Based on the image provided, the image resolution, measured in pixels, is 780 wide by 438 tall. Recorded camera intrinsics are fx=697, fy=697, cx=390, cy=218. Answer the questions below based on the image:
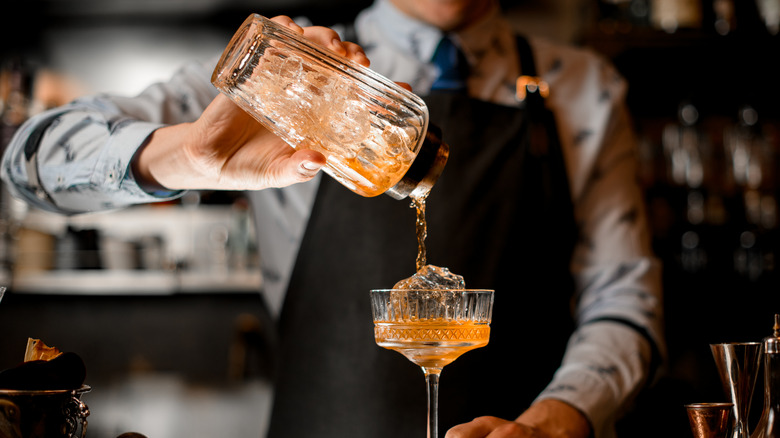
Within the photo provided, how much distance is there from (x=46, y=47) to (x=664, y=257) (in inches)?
100.0

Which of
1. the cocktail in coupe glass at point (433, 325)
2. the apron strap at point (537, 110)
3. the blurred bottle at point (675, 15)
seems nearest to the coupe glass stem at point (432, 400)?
the cocktail in coupe glass at point (433, 325)

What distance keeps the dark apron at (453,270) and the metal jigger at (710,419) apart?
53 cm

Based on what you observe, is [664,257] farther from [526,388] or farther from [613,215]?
[526,388]

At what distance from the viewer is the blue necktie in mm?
1372


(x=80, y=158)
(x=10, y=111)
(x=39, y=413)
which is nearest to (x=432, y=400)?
(x=39, y=413)

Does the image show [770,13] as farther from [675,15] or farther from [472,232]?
[472,232]

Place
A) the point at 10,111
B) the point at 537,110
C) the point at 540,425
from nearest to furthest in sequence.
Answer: the point at 540,425, the point at 537,110, the point at 10,111

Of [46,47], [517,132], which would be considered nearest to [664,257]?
[517,132]

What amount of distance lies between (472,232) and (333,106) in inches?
23.7

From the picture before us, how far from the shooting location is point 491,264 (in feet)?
4.09

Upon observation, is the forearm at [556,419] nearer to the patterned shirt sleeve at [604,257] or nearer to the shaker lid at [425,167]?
the patterned shirt sleeve at [604,257]

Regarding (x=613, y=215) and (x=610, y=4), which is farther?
(x=610, y=4)

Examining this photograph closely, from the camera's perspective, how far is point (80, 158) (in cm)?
98

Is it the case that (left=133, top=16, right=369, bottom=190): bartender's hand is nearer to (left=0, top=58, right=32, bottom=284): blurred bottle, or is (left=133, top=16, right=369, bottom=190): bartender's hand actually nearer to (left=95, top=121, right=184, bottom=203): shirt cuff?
(left=95, top=121, right=184, bottom=203): shirt cuff
